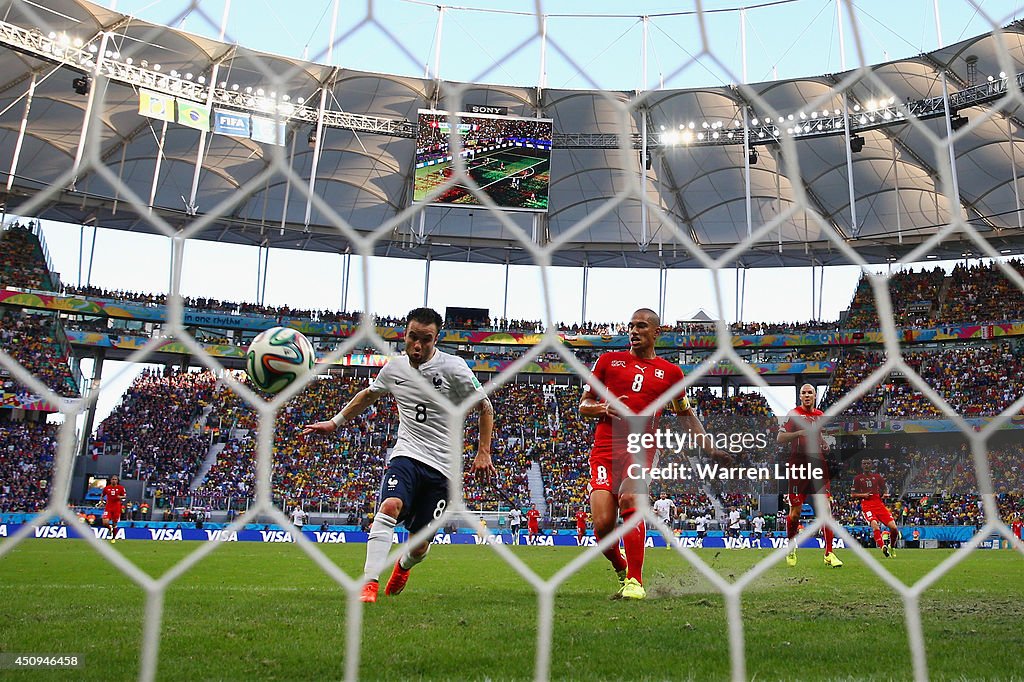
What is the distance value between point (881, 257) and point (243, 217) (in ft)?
72.8

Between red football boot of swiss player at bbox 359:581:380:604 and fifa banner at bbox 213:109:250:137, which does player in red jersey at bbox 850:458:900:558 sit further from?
fifa banner at bbox 213:109:250:137

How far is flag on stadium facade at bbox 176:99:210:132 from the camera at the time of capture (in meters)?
20.0

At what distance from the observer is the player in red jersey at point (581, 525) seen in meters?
17.4

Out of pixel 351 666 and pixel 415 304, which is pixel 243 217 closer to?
pixel 415 304

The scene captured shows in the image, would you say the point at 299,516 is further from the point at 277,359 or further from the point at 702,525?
the point at 277,359

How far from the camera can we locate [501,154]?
22531mm

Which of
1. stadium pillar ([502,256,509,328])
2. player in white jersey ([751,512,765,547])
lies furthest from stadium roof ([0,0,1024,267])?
player in white jersey ([751,512,765,547])

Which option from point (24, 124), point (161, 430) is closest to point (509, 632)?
point (24, 124)

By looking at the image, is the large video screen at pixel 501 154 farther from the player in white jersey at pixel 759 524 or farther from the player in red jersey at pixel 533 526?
the player in white jersey at pixel 759 524

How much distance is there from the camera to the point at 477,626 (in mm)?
3092

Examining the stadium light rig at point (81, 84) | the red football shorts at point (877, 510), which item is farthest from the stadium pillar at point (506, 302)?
the red football shorts at point (877, 510)

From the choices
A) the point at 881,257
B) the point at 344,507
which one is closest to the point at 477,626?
the point at 344,507

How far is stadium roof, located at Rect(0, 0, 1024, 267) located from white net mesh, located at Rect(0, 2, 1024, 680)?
0.14 metres

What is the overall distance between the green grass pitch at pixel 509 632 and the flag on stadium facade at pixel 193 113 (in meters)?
17.1
